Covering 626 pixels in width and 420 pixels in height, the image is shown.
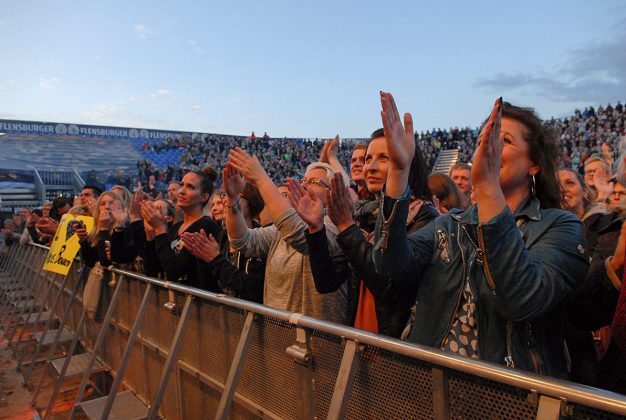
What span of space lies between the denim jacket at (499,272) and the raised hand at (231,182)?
4.57 ft

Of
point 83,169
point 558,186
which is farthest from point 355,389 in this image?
point 83,169

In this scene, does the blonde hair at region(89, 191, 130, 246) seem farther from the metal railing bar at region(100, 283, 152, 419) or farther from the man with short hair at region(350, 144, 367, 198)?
the man with short hair at region(350, 144, 367, 198)

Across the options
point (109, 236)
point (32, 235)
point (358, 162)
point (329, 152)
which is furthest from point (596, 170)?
point (32, 235)

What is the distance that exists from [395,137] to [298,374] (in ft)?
3.21

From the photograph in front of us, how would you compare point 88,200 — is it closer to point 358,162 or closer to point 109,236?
point 109,236

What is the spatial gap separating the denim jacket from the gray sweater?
67cm

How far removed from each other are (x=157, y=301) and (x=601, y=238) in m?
Answer: 2.68

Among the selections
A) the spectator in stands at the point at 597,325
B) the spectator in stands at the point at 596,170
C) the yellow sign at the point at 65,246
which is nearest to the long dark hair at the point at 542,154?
the spectator in stands at the point at 597,325

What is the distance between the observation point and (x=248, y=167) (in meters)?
2.49

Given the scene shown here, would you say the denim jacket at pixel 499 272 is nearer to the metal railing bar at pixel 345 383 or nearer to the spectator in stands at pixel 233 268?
the metal railing bar at pixel 345 383

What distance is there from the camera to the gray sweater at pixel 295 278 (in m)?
2.28

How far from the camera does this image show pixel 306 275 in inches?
92.4

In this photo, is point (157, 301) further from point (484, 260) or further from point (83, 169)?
point (83, 169)

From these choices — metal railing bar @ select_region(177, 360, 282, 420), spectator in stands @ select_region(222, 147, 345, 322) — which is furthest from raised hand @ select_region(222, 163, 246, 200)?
metal railing bar @ select_region(177, 360, 282, 420)
